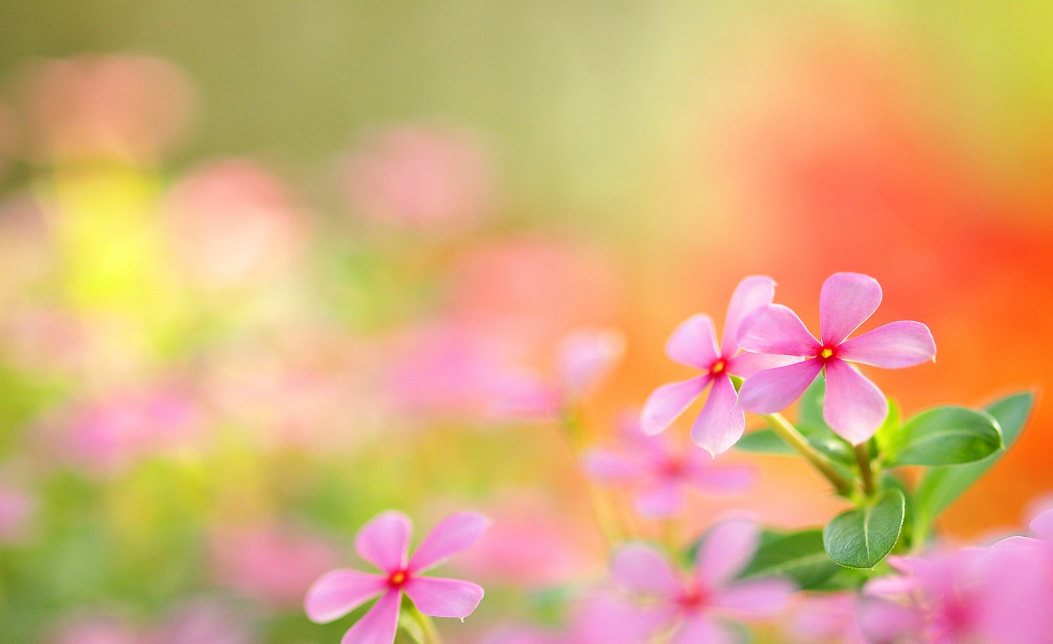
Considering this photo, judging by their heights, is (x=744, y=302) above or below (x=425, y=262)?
below

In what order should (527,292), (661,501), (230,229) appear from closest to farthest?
(661,501) < (230,229) < (527,292)

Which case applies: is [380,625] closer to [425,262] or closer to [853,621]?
[853,621]

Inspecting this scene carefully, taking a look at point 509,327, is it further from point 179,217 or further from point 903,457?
point 903,457

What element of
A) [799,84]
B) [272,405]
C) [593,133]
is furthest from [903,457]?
[593,133]

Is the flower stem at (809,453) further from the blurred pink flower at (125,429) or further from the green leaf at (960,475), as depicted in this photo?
the blurred pink flower at (125,429)

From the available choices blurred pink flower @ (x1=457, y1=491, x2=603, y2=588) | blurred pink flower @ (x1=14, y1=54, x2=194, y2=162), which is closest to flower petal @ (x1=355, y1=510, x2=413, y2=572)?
blurred pink flower @ (x1=457, y1=491, x2=603, y2=588)

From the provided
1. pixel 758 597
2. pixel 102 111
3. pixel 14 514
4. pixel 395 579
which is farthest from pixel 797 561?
pixel 102 111

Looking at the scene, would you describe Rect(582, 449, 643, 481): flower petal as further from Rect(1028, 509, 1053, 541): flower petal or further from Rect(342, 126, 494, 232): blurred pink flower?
Rect(342, 126, 494, 232): blurred pink flower
